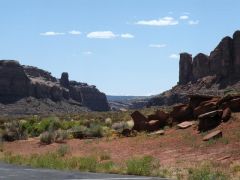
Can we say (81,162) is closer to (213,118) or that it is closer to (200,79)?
(213,118)

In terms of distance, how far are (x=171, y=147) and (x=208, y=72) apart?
119793 millimetres

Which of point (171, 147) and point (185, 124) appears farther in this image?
point (185, 124)

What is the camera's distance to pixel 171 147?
26.0m

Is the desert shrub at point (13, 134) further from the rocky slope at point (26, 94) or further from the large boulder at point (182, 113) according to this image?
the rocky slope at point (26, 94)

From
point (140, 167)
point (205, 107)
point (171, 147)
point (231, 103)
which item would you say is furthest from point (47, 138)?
point (140, 167)

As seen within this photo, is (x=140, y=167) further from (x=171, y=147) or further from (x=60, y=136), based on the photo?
(x=60, y=136)

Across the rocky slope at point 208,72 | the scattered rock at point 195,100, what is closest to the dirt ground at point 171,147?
the scattered rock at point 195,100

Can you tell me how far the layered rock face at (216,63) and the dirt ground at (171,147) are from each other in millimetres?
93085

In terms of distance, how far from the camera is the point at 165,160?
23.1m

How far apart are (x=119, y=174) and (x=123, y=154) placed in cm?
727

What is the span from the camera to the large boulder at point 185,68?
515 feet

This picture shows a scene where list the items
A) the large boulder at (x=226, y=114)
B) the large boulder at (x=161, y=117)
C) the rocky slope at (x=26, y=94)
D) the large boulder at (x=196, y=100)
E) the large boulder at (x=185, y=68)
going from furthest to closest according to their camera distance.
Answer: the large boulder at (x=185, y=68) → the rocky slope at (x=26, y=94) → the large boulder at (x=161, y=117) → the large boulder at (x=196, y=100) → the large boulder at (x=226, y=114)

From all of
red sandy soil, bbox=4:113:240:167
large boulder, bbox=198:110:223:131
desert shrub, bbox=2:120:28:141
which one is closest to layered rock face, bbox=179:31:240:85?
desert shrub, bbox=2:120:28:141

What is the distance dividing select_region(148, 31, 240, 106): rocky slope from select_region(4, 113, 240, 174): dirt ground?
81.3m
